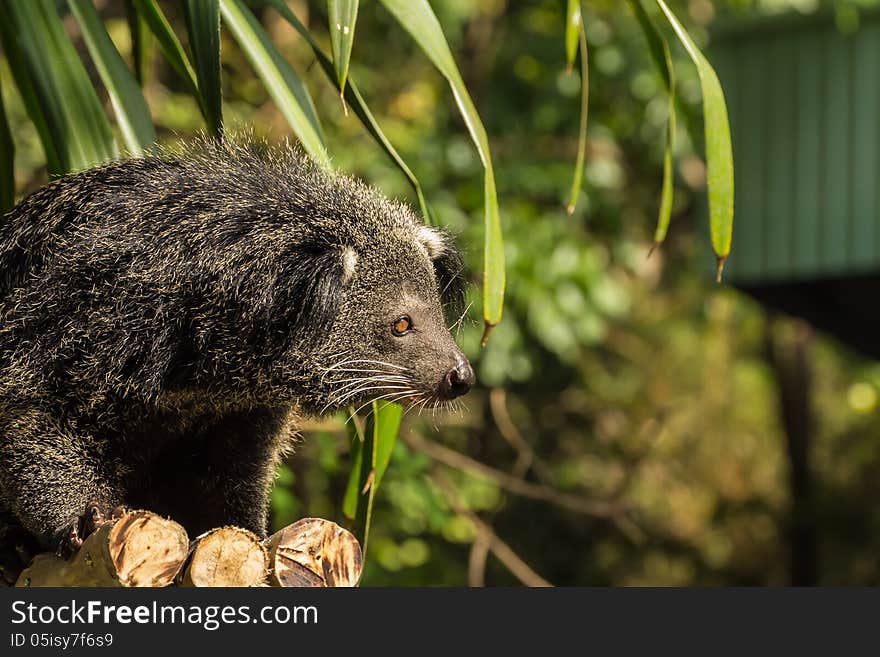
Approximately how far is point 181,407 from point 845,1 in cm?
376

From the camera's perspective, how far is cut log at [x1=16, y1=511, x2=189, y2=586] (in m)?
1.88

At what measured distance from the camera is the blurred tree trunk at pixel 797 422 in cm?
1060

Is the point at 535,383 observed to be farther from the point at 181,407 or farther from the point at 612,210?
the point at 181,407

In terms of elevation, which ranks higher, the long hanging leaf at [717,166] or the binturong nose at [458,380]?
the long hanging leaf at [717,166]

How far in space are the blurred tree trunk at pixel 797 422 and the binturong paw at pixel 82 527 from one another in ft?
29.5

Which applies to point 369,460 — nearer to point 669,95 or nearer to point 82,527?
point 82,527

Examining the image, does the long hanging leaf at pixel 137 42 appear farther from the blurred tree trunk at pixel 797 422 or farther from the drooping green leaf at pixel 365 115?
the blurred tree trunk at pixel 797 422

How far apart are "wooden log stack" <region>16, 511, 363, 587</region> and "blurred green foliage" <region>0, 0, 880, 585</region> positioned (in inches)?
37.2

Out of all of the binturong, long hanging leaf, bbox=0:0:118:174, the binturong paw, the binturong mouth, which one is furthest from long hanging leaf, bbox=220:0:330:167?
the binturong paw

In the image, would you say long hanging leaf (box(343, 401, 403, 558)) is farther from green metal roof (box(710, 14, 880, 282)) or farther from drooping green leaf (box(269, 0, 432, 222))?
green metal roof (box(710, 14, 880, 282))

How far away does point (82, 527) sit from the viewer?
87.4 inches

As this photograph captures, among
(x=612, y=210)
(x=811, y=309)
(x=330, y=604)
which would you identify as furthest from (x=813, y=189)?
(x=330, y=604)

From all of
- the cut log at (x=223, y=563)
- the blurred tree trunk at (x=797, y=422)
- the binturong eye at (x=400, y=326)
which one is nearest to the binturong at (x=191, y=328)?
the binturong eye at (x=400, y=326)

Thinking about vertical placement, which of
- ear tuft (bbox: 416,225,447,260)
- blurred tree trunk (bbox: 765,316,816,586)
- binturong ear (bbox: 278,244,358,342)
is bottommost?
blurred tree trunk (bbox: 765,316,816,586)
